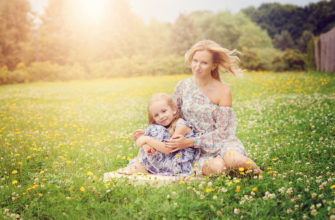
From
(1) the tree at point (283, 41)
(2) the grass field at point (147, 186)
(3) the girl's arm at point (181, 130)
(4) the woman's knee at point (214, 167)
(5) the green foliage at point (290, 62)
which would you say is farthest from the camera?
(1) the tree at point (283, 41)

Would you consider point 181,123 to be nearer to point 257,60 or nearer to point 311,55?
point 311,55

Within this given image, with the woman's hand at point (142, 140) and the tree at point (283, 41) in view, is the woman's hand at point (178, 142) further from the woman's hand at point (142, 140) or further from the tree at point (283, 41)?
the tree at point (283, 41)

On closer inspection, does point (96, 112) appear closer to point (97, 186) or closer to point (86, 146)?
point (86, 146)

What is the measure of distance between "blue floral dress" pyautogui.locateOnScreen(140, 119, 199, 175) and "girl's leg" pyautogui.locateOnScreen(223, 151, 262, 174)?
0.58m

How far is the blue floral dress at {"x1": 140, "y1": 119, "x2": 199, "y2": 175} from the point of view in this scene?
394 centimetres

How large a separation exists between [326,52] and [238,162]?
53.6 feet

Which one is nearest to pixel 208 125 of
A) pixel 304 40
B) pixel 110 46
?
pixel 110 46

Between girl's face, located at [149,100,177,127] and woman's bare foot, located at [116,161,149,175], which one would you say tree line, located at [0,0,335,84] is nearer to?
woman's bare foot, located at [116,161,149,175]

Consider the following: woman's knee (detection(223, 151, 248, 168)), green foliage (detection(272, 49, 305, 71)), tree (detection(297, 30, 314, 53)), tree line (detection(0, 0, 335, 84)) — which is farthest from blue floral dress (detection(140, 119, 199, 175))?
tree (detection(297, 30, 314, 53))

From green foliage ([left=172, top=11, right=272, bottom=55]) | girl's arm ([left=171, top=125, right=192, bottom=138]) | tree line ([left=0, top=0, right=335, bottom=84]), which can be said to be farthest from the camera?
green foliage ([left=172, top=11, right=272, bottom=55])

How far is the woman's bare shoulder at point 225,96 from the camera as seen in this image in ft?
13.2

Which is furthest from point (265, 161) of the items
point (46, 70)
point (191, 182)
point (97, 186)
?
point (46, 70)

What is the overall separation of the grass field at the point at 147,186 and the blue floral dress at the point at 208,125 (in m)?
0.60

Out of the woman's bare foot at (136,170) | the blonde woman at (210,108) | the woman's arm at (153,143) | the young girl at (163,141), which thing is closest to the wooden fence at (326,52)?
the blonde woman at (210,108)
